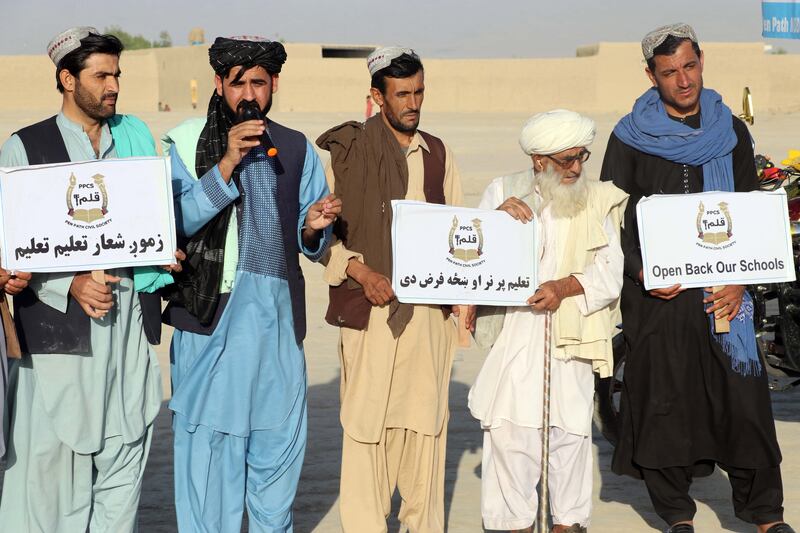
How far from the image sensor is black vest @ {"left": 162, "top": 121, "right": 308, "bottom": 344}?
4746mm

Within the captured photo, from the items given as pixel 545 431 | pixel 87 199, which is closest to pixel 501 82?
pixel 545 431

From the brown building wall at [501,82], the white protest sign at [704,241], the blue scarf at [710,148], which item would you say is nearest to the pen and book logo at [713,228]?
the white protest sign at [704,241]

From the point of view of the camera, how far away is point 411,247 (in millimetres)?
4750

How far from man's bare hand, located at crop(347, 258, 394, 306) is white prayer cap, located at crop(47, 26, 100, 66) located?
1.41m

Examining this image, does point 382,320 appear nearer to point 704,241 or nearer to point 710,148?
point 704,241

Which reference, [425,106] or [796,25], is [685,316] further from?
[425,106]

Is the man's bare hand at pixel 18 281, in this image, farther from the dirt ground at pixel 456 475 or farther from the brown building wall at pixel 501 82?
the brown building wall at pixel 501 82

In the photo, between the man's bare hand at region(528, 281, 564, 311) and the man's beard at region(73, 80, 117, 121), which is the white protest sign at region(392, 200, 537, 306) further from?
the man's beard at region(73, 80, 117, 121)

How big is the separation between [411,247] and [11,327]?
1.54 metres

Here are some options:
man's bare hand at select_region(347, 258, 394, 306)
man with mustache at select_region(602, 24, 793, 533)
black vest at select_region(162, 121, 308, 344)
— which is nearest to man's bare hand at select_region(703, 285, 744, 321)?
man with mustache at select_region(602, 24, 793, 533)

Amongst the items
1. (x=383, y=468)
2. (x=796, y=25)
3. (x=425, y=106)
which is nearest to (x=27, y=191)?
(x=383, y=468)

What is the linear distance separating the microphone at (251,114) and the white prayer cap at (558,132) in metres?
1.06

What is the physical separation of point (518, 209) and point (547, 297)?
Result: 0.38 metres

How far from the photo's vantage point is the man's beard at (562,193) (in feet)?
16.3
